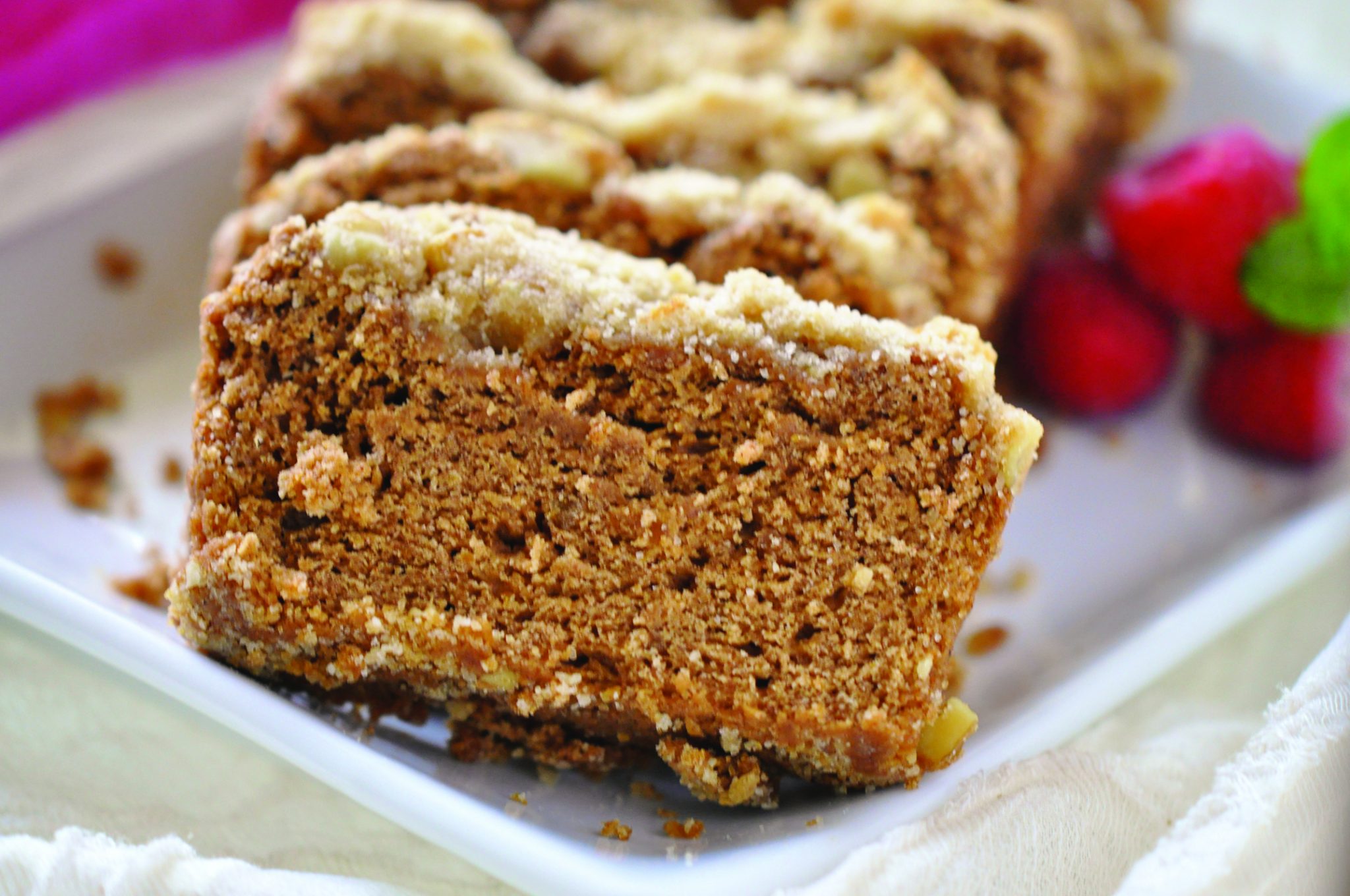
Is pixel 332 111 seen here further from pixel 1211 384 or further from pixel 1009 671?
pixel 1211 384

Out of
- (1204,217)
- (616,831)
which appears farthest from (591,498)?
(1204,217)

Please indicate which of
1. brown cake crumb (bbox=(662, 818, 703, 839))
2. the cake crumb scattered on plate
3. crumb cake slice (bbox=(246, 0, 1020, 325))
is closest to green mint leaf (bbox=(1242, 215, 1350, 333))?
crumb cake slice (bbox=(246, 0, 1020, 325))

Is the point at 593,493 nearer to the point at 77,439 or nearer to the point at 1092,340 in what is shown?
the point at 77,439

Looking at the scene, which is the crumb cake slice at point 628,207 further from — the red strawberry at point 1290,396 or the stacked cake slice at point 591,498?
the red strawberry at point 1290,396

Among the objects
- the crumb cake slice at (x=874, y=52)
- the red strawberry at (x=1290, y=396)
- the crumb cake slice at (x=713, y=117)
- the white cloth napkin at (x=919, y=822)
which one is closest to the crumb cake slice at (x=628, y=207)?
the crumb cake slice at (x=713, y=117)

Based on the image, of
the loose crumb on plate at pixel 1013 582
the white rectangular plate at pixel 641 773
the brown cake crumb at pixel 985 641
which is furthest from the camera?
the loose crumb on plate at pixel 1013 582

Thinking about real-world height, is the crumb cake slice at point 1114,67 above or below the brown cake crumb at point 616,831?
above
